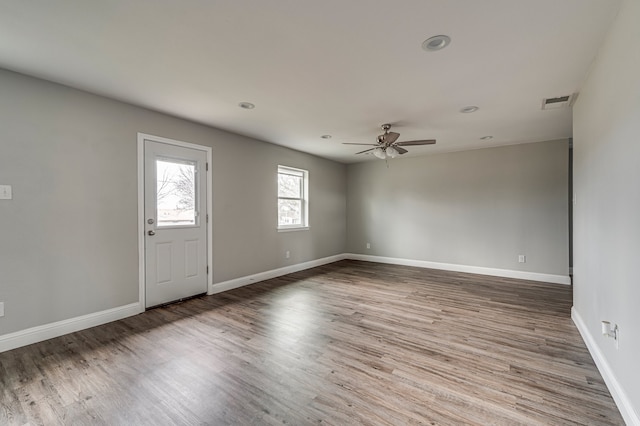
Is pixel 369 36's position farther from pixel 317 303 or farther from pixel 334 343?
pixel 317 303

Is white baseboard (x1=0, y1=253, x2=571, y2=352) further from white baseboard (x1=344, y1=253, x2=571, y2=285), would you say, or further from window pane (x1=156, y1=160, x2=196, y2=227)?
window pane (x1=156, y1=160, x2=196, y2=227)

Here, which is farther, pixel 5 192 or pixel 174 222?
pixel 174 222

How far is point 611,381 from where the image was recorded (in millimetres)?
1869

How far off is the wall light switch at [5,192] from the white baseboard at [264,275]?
2392mm

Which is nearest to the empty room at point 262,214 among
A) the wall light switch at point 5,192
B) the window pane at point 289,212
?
the wall light switch at point 5,192

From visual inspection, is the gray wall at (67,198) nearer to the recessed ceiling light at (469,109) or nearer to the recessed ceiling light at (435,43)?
the recessed ceiling light at (435,43)

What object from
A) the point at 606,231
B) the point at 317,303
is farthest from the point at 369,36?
the point at 317,303

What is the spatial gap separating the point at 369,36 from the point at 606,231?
2.24m

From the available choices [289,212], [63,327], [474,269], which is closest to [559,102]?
[474,269]

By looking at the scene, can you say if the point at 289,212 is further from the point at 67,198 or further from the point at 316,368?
the point at 316,368

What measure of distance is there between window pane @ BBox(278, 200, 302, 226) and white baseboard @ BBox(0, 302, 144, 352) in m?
2.82

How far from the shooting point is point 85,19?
1795mm

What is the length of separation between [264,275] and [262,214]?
1102 millimetres

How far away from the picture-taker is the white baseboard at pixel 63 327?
2.47 meters
